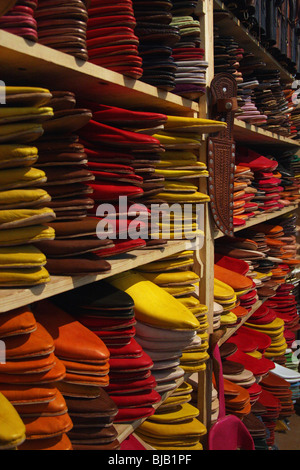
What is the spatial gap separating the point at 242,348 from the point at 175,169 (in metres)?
1.36

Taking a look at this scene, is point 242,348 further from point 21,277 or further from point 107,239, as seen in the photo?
point 21,277

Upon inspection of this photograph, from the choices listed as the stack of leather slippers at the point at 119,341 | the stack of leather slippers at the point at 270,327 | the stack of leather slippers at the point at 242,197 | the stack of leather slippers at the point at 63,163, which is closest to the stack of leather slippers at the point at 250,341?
the stack of leather slippers at the point at 270,327

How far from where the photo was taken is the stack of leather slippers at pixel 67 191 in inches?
39.4

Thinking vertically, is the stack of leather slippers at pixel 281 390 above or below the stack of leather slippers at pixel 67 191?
below

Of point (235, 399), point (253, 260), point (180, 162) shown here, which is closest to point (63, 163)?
point (180, 162)

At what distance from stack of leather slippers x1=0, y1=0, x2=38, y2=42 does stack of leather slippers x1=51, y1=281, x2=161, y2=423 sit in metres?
0.63

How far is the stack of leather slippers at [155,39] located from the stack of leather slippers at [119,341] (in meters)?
0.63

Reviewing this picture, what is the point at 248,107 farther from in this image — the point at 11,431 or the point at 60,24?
the point at 11,431

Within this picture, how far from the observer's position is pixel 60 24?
3.25 feet

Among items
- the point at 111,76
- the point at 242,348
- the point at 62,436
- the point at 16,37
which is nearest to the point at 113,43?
the point at 111,76

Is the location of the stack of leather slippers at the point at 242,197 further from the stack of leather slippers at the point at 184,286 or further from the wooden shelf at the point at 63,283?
the wooden shelf at the point at 63,283

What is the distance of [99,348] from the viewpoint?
41.9 inches

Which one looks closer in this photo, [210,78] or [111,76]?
[111,76]

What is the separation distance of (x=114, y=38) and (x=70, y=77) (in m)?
0.20
